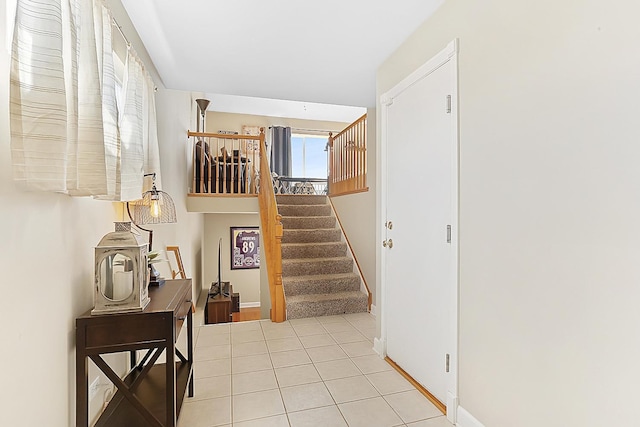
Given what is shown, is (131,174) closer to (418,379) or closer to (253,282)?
(418,379)

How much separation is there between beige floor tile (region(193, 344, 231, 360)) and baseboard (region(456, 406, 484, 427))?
1.86 metres

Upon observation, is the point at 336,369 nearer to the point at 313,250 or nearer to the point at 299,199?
the point at 313,250

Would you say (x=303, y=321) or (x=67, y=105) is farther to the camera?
(x=303, y=321)

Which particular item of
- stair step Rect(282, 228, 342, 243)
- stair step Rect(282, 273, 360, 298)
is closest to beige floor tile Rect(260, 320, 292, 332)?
stair step Rect(282, 273, 360, 298)

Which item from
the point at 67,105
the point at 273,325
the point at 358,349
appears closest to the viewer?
the point at 67,105

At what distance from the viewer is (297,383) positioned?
2.38 metres

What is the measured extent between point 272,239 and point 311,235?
119cm

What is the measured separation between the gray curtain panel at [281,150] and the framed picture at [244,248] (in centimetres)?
157

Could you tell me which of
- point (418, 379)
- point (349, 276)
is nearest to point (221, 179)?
point (349, 276)

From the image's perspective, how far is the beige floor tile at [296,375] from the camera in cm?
240

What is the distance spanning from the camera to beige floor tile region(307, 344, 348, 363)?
2.80 meters

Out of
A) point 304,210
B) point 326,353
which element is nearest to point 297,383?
point 326,353

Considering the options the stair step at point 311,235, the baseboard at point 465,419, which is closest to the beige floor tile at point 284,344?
the baseboard at point 465,419

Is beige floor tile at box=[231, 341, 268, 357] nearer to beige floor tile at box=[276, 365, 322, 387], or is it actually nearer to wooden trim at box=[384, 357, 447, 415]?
beige floor tile at box=[276, 365, 322, 387]
